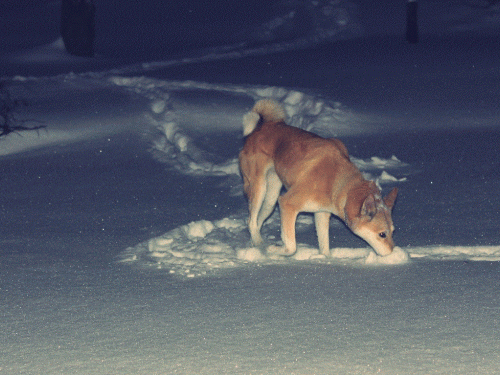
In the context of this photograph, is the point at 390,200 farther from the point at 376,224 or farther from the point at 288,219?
the point at 288,219

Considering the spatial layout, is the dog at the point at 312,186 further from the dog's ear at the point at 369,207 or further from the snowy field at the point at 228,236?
the snowy field at the point at 228,236

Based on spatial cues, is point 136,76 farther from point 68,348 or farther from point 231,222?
point 68,348

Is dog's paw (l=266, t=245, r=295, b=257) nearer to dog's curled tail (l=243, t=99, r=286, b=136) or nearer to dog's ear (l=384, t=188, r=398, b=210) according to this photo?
dog's ear (l=384, t=188, r=398, b=210)

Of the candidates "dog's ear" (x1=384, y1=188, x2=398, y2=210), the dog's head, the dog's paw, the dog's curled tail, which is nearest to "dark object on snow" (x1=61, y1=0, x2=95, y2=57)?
the dog's curled tail

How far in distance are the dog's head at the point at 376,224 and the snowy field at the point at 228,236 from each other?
11cm

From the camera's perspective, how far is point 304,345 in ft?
14.0

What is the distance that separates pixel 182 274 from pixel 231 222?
1566mm

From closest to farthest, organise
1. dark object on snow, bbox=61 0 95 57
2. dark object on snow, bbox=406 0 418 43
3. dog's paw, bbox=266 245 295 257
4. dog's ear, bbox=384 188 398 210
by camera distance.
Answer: dog's ear, bbox=384 188 398 210, dog's paw, bbox=266 245 295 257, dark object on snow, bbox=406 0 418 43, dark object on snow, bbox=61 0 95 57

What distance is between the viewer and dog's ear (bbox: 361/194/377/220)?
5.58 metres

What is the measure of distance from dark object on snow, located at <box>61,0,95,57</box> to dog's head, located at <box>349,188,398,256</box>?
1501 cm

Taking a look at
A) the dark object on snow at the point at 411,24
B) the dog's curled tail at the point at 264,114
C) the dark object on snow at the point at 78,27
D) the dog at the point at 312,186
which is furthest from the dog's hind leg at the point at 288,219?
the dark object on snow at the point at 78,27

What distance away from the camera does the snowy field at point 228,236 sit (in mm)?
4246

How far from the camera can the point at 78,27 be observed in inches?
790

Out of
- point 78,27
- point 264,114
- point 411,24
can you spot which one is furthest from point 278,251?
point 78,27
